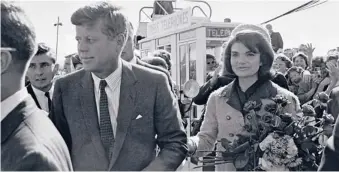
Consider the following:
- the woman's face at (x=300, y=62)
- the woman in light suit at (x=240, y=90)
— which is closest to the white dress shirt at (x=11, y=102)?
the woman in light suit at (x=240, y=90)

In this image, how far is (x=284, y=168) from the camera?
2.77 meters

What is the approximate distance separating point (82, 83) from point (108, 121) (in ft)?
0.86

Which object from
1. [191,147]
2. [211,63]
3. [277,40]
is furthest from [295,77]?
[191,147]

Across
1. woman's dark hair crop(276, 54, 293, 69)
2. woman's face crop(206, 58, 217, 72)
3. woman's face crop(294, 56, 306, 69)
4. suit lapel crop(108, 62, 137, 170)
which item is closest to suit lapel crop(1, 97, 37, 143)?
suit lapel crop(108, 62, 137, 170)

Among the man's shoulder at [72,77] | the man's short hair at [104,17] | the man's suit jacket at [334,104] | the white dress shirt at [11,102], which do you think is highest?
the man's short hair at [104,17]

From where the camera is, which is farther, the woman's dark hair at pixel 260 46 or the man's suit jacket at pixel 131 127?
the woman's dark hair at pixel 260 46

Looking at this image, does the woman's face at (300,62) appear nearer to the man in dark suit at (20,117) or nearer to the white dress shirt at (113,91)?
the white dress shirt at (113,91)

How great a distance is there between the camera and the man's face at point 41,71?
4051 mm

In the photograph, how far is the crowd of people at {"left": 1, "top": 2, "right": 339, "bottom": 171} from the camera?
5.40ft

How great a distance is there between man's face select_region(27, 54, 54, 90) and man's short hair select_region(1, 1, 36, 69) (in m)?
2.34

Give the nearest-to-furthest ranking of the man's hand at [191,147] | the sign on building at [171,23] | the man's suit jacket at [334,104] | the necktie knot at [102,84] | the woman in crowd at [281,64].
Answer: the necktie knot at [102,84]
the man's hand at [191,147]
the man's suit jacket at [334,104]
the woman in crowd at [281,64]
the sign on building at [171,23]

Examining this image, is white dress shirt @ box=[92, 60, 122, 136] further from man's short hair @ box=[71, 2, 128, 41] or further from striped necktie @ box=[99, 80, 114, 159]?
man's short hair @ box=[71, 2, 128, 41]

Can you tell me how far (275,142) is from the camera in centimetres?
273

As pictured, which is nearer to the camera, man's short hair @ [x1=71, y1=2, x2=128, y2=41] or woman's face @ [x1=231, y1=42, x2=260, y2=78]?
man's short hair @ [x1=71, y1=2, x2=128, y2=41]
